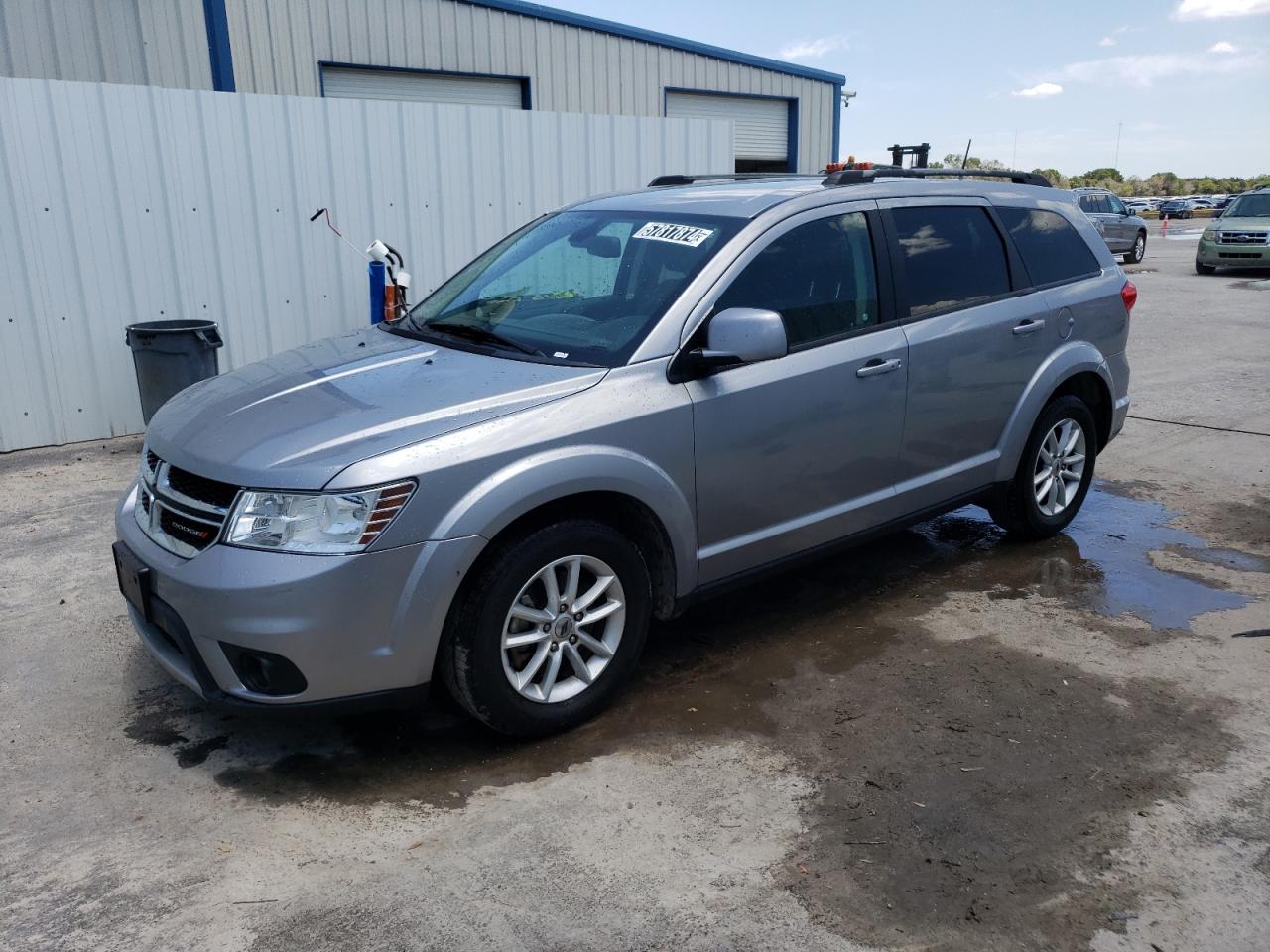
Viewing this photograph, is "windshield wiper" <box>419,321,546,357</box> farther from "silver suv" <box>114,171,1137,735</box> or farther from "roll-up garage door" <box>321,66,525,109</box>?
"roll-up garage door" <box>321,66,525,109</box>

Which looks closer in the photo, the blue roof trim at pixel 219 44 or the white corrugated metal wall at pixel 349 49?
the white corrugated metal wall at pixel 349 49

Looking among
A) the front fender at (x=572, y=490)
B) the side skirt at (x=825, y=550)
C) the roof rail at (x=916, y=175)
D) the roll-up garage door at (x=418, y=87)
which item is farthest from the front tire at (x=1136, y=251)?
the front fender at (x=572, y=490)

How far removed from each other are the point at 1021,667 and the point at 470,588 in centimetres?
226

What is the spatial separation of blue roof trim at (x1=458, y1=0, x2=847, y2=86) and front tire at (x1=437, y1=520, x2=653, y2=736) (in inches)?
455

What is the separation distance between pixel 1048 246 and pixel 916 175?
2.75 feet

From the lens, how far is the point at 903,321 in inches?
185

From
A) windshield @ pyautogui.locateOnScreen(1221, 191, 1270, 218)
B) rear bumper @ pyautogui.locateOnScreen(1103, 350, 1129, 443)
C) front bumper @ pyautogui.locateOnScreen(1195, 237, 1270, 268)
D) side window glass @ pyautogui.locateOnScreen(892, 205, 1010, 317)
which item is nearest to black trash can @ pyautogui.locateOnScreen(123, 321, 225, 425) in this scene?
side window glass @ pyautogui.locateOnScreen(892, 205, 1010, 317)

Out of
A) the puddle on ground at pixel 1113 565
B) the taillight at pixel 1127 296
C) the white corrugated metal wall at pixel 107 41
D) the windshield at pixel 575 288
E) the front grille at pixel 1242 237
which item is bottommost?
the puddle on ground at pixel 1113 565

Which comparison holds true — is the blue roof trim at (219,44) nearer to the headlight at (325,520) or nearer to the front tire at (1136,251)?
the headlight at (325,520)

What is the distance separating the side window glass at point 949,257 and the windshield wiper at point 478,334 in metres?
1.75

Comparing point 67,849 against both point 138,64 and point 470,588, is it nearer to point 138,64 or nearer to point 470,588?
point 470,588

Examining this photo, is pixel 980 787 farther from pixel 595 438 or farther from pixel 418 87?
pixel 418 87

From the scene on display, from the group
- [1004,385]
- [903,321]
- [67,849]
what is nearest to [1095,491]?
[1004,385]

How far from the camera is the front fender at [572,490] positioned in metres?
3.35
